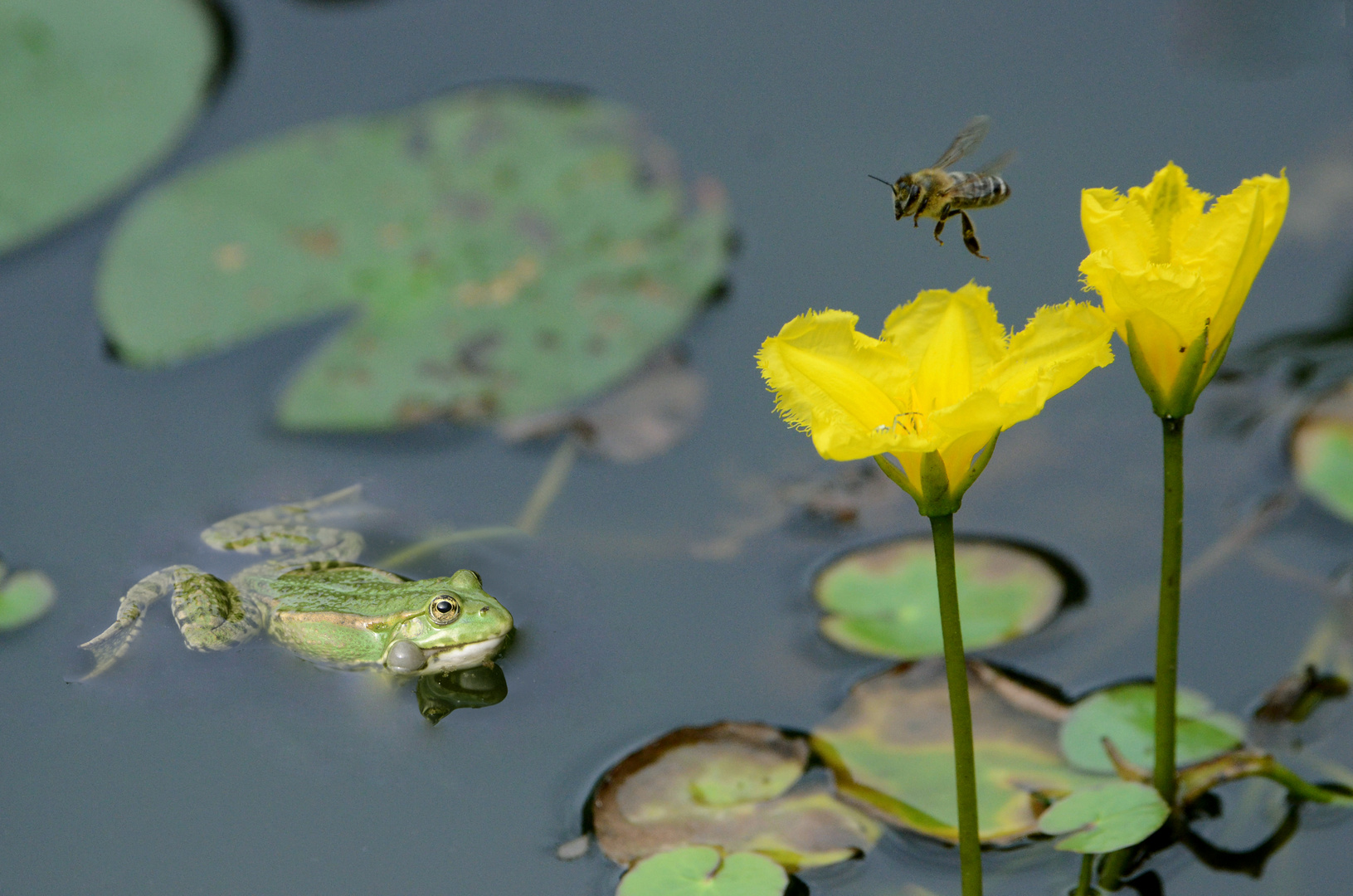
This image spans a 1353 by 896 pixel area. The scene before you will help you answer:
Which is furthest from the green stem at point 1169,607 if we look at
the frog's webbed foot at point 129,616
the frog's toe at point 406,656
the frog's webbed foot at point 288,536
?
the frog's webbed foot at point 129,616

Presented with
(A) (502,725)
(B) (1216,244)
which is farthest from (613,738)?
(B) (1216,244)

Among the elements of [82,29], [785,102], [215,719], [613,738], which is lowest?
[215,719]

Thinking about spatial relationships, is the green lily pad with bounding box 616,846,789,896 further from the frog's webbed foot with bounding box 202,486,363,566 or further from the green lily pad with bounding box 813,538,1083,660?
the frog's webbed foot with bounding box 202,486,363,566

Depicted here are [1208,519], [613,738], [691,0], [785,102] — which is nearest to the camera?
[613,738]

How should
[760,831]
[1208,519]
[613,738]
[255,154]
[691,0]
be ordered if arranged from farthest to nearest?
1. [691,0]
2. [255,154]
3. [1208,519]
4. [613,738]
5. [760,831]

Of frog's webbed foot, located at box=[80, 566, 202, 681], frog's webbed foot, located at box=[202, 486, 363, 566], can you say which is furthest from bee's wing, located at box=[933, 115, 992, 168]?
frog's webbed foot, located at box=[80, 566, 202, 681]

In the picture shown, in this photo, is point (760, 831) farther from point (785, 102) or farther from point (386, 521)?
point (785, 102)

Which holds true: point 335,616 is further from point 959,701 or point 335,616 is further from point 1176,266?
point 1176,266
